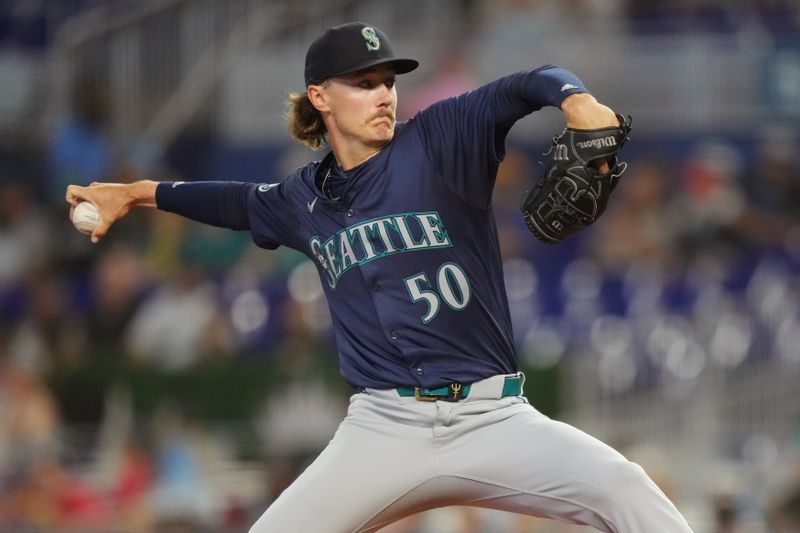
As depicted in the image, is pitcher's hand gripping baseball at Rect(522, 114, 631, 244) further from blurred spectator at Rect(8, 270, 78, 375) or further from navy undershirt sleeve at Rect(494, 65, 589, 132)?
blurred spectator at Rect(8, 270, 78, 375)

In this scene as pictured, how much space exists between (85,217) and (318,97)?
0.90 meters

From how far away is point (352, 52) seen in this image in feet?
14.8

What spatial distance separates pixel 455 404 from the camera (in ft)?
14.5

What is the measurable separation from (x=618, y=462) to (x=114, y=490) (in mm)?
5385

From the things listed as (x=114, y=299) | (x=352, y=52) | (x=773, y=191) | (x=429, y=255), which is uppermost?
(x=352, y=52)

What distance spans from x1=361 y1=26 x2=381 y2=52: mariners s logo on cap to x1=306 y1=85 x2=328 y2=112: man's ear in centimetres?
25

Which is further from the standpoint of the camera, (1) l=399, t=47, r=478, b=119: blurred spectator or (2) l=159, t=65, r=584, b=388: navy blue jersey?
(1) l=399, t=47, r=478, b=119: blurred spectator

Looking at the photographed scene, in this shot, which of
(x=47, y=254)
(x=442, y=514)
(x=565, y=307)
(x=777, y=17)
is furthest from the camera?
(x=777, y=17)

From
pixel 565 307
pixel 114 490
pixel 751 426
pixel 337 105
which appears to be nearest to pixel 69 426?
pixel 114 490

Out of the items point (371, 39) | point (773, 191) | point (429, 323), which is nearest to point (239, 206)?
point (371, 39)

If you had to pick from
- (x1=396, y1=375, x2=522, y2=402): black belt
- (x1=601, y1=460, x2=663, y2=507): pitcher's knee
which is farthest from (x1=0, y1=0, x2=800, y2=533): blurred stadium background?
(x1=601, y1=460, x2=663, y2=507): pitcher's knee

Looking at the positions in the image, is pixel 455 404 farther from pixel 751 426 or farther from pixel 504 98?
pixel 751 426

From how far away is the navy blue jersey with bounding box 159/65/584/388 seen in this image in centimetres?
439

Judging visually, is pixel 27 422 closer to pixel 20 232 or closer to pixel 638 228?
pixel 20 232
